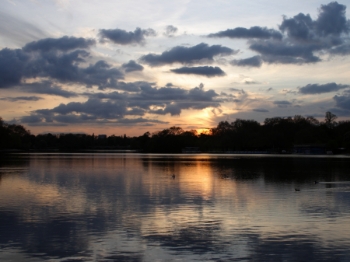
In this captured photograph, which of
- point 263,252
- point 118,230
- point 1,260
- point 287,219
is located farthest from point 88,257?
point 287,219

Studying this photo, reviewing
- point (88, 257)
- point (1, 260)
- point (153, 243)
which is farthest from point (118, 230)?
point (1, 260)

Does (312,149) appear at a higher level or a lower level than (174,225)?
higher

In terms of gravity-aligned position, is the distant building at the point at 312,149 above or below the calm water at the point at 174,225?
above

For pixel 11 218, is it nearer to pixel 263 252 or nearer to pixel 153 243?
pixel 153 243

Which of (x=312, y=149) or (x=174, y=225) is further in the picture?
(x=312, y=149)

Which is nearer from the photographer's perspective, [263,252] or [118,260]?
[118,260]

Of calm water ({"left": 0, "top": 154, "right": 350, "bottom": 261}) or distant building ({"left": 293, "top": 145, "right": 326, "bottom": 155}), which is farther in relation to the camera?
distant building ({"left": 293, "top": 145, "right": 326, "bottom": 155})

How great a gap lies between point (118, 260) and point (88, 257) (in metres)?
0.97

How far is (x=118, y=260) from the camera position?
12227 mm

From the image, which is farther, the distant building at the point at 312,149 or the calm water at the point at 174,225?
the distant building at the point at 312,149

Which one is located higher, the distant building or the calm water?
the distant building

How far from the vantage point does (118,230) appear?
1627 centimetres

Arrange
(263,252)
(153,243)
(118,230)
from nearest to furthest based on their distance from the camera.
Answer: (263,252), (153,243), (118,230)

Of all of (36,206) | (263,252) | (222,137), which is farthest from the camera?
(222,137)
